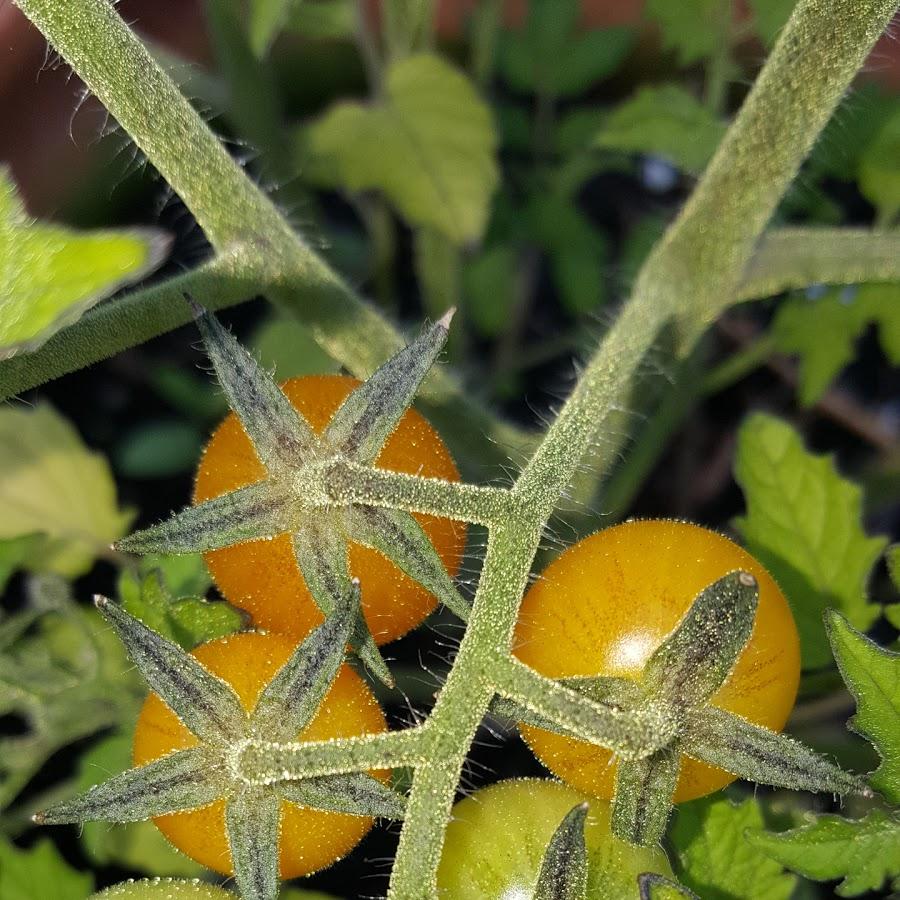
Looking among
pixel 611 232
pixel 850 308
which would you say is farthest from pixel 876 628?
pixel 611 232

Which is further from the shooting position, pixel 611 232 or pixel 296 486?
pixel 611 232

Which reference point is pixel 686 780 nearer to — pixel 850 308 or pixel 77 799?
pixel 77 799

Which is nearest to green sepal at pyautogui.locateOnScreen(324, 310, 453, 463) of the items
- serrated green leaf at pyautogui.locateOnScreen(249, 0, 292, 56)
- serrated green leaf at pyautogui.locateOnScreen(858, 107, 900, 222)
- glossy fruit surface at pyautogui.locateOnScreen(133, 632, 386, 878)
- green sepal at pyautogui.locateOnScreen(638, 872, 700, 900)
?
glossy fruit surface at pyautogui.locateOnScreen(133, 632, 386, 878)

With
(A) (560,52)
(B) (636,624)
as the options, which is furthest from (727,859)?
(A) (560,52)

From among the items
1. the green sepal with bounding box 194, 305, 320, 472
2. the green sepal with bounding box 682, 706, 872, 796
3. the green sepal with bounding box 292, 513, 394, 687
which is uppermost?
the green sepal with bounding box 194, 305, 320, 472

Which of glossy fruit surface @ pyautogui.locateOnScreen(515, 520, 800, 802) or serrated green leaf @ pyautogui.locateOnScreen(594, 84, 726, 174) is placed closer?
glossy fruit surface @ pyautogui.locateOnScreen(515, 520, 800, 802)

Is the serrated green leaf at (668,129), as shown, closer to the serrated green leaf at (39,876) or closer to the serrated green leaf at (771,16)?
the serrated green leaf at (771,16)

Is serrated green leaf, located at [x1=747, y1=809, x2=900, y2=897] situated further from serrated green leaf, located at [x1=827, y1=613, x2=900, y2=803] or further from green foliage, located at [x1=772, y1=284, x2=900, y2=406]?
green foliage, located at [x1=772, y1=284, x2=900, y2=406]
